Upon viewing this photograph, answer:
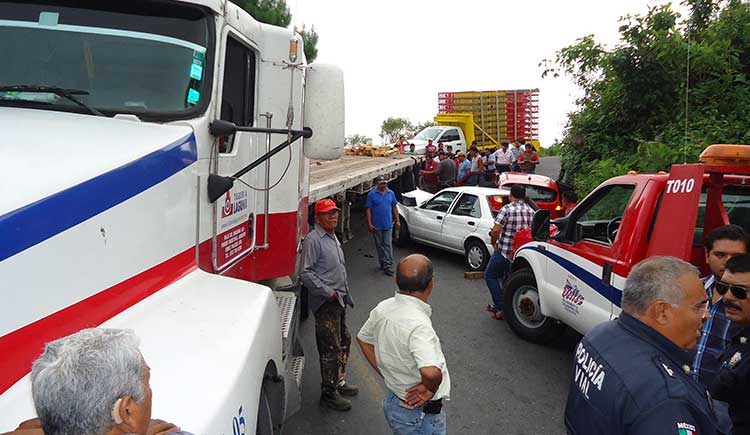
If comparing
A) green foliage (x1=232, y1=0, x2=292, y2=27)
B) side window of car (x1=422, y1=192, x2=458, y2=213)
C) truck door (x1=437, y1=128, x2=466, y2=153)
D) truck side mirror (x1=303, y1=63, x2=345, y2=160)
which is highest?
green foliage (x1=232, y1=0, x2=292, y2=27)

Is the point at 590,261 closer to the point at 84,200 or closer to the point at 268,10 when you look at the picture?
the point at 84,200

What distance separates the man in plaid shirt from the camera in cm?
694

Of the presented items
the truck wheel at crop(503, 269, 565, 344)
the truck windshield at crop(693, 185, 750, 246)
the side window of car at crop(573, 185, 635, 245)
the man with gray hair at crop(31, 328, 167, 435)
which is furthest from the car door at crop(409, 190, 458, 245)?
the man with gray hair at crop(31, 328, 167, 435)

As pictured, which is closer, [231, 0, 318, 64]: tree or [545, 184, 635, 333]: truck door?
[545, 184, 635, 333]: truck door

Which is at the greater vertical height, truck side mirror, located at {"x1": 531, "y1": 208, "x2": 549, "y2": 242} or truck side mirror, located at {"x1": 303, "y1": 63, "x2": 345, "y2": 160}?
truck side mirror, located at {"x1": 303, "y1": 63, "x2": 345, "y2": 160}

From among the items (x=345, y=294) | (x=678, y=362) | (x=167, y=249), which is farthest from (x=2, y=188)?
(x=345, y=294)

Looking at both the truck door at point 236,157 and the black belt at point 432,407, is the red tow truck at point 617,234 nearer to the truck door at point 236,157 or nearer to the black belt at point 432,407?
the black belt at point 432,407

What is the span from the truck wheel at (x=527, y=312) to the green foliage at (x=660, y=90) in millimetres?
4078

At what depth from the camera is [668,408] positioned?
1788mm

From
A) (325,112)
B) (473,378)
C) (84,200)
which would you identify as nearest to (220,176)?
(325,112)

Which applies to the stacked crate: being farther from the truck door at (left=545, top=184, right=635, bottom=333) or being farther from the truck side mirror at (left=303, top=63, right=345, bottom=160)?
the truck side mirror at (left=303, top=63, right=345, bottom=160)

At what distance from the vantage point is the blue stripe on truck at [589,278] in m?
4.30

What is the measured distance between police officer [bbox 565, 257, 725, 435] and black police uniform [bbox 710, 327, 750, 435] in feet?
1.27

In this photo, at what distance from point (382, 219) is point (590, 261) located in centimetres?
470
